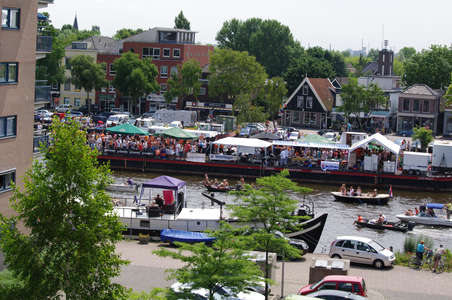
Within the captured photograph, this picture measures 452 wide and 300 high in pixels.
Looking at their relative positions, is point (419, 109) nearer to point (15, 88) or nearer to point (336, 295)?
point (336, 295)

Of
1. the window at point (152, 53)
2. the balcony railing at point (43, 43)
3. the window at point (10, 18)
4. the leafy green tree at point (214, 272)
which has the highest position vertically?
the window at point (152, 53)

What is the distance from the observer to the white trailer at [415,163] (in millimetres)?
45969

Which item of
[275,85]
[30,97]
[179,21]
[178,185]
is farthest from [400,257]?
[179,21]

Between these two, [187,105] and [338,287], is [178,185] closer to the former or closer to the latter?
[338,287]

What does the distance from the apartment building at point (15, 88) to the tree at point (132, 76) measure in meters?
57.0

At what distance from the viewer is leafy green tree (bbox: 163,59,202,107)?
80.1m

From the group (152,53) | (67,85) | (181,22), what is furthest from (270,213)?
(181,22)

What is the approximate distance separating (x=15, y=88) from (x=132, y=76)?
5793cm

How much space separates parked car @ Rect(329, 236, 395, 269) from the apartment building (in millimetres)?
14632

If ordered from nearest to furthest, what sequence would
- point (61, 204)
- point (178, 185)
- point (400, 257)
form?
1. point (61, 204)
2. point (400, 257)
3. point (178, 185)

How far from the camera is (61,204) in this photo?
1182 centimetres

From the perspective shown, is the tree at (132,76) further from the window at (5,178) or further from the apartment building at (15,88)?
the window at (5,178)

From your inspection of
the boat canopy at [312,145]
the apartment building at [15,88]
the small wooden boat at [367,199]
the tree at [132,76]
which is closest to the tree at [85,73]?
the tree at [132,76]

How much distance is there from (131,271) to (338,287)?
871 cm
